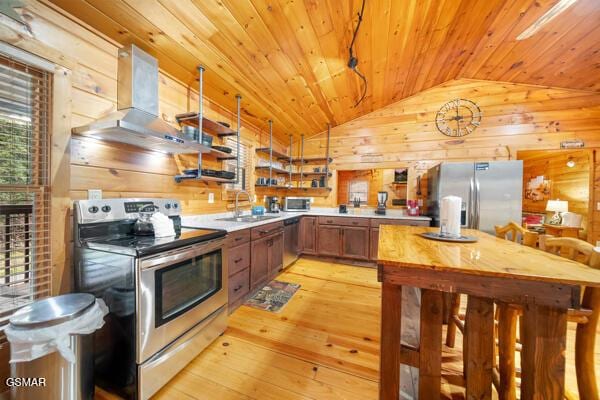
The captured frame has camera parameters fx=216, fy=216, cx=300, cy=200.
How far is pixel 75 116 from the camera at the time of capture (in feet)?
4.87

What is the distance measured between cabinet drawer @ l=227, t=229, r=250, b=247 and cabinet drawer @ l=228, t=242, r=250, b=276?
0.04 meters

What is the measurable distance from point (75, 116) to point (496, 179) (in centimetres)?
441

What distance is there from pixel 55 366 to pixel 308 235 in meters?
3.21

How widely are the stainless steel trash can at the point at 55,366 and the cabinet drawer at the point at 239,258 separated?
3.46 feet

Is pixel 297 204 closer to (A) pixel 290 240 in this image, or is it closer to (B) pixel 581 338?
(A) pixel 290 240

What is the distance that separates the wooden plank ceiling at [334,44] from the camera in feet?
5.20

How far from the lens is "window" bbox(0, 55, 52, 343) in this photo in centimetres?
121

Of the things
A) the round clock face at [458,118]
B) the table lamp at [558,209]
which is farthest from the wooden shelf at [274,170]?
the table lamp at [558,209]

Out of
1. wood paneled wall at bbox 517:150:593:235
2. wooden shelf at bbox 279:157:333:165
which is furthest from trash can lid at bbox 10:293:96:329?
wood paneled wall at bbox 517:150:593:235

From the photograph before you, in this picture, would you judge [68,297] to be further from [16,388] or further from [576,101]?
[576,101]

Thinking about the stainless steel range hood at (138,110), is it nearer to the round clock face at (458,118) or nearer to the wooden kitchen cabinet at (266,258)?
the wooden kitchen cabinet at (266,258)

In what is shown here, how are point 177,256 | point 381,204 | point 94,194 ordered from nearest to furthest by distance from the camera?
1. point 177,256
2. point 94,194
3. point 381,204

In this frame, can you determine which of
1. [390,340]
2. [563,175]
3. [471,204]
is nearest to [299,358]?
[390,340]

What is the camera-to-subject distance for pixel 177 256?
4.57 feet
